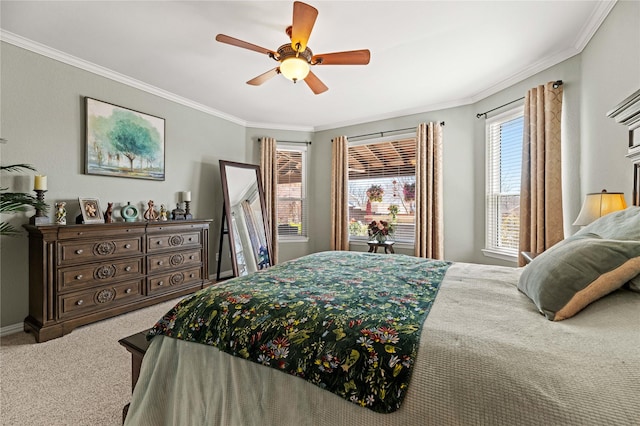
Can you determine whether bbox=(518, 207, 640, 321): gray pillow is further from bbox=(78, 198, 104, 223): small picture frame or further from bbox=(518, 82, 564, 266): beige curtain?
bbox=(78, 198, 104, 223): small picture frame

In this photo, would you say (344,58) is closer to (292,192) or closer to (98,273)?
(98,273)

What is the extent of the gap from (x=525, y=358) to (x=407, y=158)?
3.99 metres

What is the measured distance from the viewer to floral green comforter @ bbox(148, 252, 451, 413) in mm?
842

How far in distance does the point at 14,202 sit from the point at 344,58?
301 cm

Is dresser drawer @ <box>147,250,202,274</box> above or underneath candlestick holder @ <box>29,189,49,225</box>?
underneath

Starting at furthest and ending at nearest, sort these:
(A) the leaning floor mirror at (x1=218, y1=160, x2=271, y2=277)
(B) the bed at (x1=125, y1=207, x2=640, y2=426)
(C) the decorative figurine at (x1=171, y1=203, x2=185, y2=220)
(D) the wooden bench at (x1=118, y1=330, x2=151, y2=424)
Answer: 1. (A) the leaning floor mirror at (x1=218, y1=160, x2=271, y2=277)
2. (C) the decorative figurine at (x1=171, y1=203, x2=185, y2=220)
3. (D) the wooden bench at (x1=118, y1=330, x2=151, y2=424)
4. (B) the bed at (x1=125, y1=207, x2=640, y2=426)

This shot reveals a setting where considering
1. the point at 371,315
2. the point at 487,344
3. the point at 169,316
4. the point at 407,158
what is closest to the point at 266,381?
the point at 371,315

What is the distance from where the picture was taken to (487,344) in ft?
2.65

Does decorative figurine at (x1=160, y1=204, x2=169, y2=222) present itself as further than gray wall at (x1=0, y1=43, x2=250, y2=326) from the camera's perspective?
Yes

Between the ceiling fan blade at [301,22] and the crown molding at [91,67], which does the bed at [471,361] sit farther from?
the crown molding at [91,67]

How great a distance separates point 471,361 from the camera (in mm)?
761

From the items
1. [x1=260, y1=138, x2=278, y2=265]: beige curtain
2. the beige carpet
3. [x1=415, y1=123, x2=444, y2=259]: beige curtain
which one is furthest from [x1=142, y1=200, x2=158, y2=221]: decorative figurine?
[x1=415, y1=123, x2=444, y2=259]: beige curtain

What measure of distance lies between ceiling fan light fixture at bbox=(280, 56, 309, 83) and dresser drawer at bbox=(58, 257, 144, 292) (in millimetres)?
2519

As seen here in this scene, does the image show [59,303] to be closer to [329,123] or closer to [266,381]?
[266,381]
